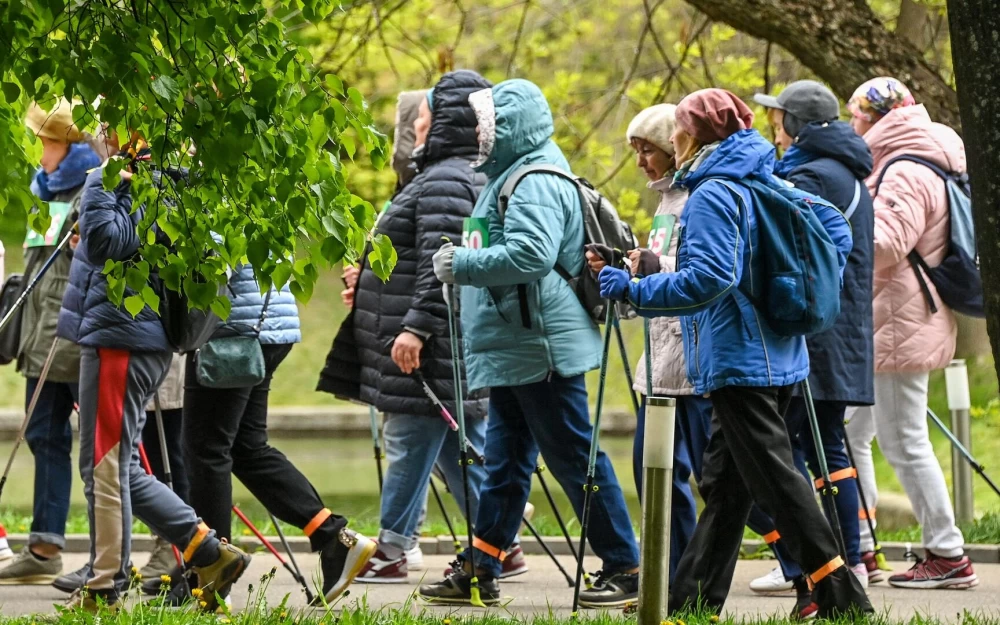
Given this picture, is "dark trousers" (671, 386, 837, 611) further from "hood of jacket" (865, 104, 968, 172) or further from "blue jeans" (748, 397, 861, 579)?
"hood of jacket" (865, 104, 968, 172)

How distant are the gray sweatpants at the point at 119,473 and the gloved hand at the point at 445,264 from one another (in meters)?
1.06

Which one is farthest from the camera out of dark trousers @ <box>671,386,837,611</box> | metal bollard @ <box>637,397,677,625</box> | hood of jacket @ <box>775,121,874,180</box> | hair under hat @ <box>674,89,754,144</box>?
hood of jacket @ <box>775,121,874,180</box>

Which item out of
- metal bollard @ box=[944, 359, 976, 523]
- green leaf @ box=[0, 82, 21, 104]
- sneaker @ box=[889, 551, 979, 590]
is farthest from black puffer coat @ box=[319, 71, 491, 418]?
metal bollard @ box=[944, 359, 976, 523]

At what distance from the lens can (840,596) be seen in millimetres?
5102

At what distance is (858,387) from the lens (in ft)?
20.4

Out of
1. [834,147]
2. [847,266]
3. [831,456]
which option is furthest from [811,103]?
[831,456]

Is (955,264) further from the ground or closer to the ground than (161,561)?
further from the ground

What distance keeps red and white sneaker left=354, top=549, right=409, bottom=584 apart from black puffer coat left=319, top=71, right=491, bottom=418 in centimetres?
70

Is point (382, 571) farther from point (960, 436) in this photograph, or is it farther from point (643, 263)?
point (960, 436)

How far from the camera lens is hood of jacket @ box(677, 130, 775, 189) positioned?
5102mm

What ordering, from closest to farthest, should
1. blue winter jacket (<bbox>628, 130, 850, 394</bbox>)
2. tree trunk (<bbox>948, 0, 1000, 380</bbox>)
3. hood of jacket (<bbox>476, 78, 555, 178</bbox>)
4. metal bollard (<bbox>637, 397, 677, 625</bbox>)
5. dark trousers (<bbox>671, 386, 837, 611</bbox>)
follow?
tree trunk (<bbox>948, 0, 1000, 380</bbox>), metal bollard (<bbox>637, 397, 677, 625</bbox>), blue winter jacket (<bbox>628, 130, 850, 394</bbox>), dark trousers (<bbox>671, 386, 837, 611</bbox>), hood of jacket (<bbox>476, 78, 555, 178</bbox>)

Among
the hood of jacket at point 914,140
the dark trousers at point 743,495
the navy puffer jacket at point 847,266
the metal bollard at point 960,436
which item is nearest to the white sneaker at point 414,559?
the navy puffer jacket at point 847,266

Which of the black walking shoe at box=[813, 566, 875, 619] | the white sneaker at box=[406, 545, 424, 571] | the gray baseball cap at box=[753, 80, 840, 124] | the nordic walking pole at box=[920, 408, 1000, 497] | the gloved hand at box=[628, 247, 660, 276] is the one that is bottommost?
the white sneaker at box=[406, 545, 424, 571]

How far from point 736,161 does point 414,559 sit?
314 cm
